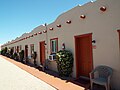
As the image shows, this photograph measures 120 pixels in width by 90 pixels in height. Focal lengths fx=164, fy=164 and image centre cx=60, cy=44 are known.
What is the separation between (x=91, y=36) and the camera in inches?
322

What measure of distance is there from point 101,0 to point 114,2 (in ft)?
2.91

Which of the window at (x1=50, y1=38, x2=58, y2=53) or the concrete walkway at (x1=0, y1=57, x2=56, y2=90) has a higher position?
the window at (x1=50, y1=38, x2=58, y2=53)

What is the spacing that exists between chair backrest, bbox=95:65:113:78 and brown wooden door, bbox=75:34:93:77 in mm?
914

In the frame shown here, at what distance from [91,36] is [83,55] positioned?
1476mm

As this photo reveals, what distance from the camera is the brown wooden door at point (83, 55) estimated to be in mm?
8719

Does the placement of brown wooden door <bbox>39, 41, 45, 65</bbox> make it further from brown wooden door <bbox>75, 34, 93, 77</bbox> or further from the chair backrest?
the chair backrest

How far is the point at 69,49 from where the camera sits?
1027 cm

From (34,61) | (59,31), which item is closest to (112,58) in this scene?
(59,31)

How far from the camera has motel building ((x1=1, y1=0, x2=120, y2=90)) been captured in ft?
22.2

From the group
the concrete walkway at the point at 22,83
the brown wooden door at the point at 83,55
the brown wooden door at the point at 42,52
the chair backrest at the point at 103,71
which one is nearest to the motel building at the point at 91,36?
the brown wooden door at the point at 83,55

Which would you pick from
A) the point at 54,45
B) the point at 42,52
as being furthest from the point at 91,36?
the point at 42,52

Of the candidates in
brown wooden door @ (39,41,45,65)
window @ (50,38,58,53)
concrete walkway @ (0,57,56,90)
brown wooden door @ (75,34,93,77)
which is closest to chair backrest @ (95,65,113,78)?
brown wooden door @ (75,34,93,77)

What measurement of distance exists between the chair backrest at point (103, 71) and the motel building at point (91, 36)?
0.18m

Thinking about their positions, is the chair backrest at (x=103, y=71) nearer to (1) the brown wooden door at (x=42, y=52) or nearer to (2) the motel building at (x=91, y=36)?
(2) the motel building at (x=91, y=36)
